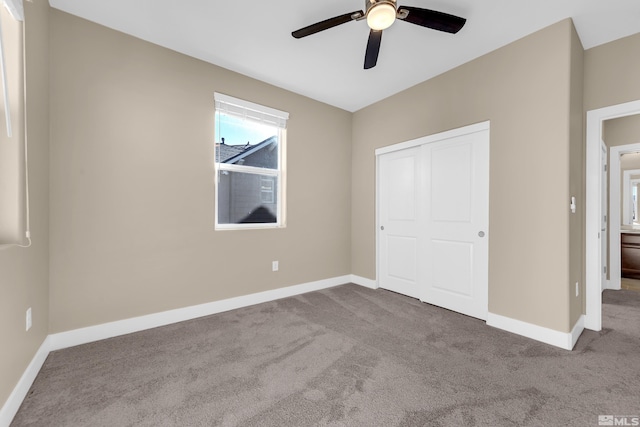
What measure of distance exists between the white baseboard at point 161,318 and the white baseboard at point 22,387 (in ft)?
0.47

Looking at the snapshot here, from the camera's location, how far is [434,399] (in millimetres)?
1594

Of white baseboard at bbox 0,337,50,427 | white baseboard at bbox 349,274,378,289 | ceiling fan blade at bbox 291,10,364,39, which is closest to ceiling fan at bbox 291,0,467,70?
ceiling fan blade at bbox 291,10,364,39

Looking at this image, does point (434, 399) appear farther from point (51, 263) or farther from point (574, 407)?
point (51, 263)

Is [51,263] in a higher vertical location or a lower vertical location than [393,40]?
lower

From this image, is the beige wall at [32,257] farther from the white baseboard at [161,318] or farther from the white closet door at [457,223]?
the white closet door at [457,223]

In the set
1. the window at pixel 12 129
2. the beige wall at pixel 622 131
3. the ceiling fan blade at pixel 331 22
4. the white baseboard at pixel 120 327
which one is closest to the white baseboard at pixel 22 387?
the white baseboard at pixel 120 327

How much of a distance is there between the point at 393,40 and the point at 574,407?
2983 millimetres

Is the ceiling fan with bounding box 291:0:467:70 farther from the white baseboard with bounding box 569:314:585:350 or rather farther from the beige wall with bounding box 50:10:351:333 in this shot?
the white baseboard with bounding box 569:314:585:350

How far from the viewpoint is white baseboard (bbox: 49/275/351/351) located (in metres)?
2.20

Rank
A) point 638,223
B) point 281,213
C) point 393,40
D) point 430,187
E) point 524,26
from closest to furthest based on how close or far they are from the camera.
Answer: point 524,26, point 393,40, point 430,187, point 281,213, point 638,223

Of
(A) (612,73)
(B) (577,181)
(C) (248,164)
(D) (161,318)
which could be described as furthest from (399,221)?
(D) (161,318)

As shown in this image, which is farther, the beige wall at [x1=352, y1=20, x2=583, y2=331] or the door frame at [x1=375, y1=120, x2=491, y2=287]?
the door frame at [x1=375, y1=120, x2=491, y2=287]

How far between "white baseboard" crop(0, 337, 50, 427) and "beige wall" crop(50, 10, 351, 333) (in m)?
0.27

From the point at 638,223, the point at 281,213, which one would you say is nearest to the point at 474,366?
the point at 281,213
